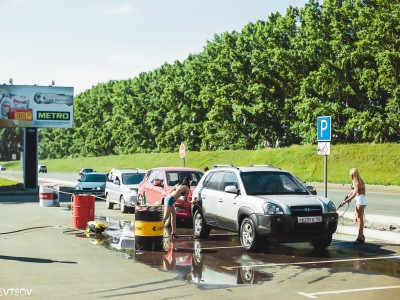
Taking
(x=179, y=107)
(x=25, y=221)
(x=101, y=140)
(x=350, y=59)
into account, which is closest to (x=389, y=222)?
(x=25, y=221)

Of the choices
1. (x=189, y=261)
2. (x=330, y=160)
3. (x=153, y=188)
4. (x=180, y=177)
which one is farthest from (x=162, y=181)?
(x=330, y=160)

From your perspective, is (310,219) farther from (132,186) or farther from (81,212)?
(132,186)

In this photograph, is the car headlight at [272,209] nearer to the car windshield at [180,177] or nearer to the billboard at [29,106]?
the car windshield at [180,177]

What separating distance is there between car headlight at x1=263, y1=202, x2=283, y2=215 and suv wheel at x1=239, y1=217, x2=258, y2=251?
0.49 metres

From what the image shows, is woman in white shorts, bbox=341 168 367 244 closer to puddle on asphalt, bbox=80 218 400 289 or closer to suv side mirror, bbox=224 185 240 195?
puddle on asphalt, bbox=80 218 400 289

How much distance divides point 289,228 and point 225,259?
58.3 inches

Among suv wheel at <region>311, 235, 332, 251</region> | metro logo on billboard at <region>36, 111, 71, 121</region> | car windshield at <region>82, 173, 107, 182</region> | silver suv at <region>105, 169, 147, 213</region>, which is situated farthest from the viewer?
metro logo on billboard at <region>36, 111, 71, 121</region>

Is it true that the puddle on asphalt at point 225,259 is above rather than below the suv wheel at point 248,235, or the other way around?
below

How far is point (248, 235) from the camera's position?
13023 mm

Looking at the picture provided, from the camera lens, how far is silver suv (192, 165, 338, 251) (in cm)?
1241

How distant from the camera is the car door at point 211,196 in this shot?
14617 millimetres

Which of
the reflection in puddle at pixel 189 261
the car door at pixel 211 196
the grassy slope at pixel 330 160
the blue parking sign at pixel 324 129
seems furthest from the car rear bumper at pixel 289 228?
the grassy slope at pixel 330 160

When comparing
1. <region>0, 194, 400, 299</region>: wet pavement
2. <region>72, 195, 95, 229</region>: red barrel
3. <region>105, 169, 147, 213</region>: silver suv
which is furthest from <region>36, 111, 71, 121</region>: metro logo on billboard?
<region>0, 194, 400, 299</region>: wet pavement

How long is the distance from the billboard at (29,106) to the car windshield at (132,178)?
63.5 feet
